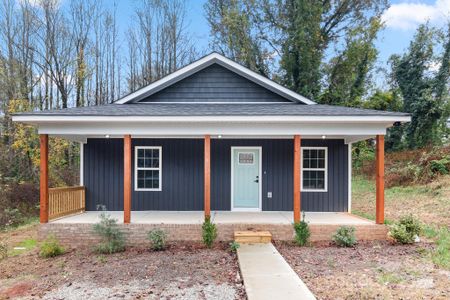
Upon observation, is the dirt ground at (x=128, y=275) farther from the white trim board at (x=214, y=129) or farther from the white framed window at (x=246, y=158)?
the white framed window at (x=246, y=158)

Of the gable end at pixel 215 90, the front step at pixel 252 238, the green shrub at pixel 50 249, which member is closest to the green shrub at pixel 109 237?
the green shrub at pixel 50 249

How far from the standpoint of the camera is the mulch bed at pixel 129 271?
549 cm

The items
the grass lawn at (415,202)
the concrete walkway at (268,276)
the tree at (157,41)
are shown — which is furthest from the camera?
the tree at (157,41)

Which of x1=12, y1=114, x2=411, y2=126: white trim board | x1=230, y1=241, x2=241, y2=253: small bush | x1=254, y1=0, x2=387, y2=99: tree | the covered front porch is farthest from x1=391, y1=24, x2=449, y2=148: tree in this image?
x1=230, y1=241, x2=241, y2=253: small bush

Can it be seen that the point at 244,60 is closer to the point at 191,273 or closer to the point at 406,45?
the point at 406,45

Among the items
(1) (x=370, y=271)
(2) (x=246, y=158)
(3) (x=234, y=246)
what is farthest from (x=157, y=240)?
A: (1) (x=370, y=271)

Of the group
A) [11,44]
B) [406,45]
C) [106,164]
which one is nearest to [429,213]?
[106,164]

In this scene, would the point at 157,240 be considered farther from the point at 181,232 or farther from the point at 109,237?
the point at 109,237

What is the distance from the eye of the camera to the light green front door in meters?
10.6

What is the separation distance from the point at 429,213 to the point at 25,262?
36.5 ft

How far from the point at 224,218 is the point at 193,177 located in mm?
2068

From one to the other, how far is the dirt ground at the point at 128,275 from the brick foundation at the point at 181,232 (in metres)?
0.32

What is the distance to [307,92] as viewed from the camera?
811 inches

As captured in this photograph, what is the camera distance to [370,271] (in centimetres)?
598
